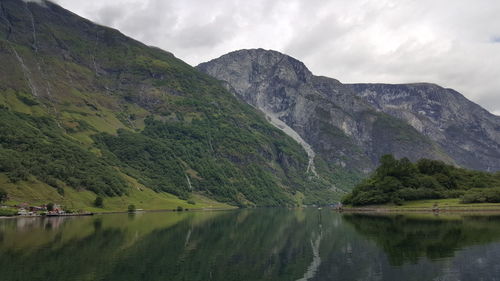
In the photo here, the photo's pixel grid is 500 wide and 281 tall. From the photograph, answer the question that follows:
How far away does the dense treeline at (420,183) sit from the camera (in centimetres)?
17650

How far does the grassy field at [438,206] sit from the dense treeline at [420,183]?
115 inches

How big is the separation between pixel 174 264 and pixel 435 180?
15748 cm

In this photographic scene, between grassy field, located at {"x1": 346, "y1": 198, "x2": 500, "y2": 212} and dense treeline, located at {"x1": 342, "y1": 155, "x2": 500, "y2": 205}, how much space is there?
2.91 metres

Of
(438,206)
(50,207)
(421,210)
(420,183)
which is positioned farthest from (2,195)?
(420,183)

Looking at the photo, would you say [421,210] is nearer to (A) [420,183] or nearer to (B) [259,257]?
(A) [420,183]

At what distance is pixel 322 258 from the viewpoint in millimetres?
59219

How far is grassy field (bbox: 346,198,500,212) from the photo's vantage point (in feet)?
483

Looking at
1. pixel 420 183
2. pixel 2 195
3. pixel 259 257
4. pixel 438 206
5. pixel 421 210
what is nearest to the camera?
pixel 259 257

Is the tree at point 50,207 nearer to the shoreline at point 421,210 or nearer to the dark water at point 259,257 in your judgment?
the dark water at point 259,257

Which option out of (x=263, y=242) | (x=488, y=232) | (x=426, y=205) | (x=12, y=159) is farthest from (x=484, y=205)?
(x=12, y=159)

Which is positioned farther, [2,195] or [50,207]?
[50,207]

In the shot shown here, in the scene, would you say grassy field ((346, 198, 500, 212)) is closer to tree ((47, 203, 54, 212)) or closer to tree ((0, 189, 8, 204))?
tree ((47, 203, 54, 212))

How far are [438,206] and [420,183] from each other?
2481 centimetres

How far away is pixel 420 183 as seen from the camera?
183 m
